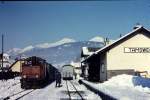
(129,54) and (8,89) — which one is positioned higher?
(129,54)

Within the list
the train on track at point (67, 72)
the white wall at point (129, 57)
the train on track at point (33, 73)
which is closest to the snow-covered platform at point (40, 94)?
the train on track at point (33, 73)

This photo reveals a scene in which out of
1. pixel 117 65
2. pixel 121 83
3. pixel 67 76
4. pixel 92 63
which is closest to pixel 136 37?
pixel 117 65

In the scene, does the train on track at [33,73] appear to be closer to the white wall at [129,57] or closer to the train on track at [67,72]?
the white wall at [129,57]

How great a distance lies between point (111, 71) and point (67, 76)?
4041 centimetres

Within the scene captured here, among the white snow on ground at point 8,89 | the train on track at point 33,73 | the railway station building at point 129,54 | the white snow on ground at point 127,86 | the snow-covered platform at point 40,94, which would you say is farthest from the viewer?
the railway station building at point 129,54

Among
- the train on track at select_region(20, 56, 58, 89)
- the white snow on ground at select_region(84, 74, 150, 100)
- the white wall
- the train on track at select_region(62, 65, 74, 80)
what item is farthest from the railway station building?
the train on track at select_region(62, 65, 74, 80)

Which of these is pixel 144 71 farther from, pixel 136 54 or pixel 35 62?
pixel 35 62

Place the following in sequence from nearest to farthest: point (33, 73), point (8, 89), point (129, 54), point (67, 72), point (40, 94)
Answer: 1. point (40, 94)
2. point (8, 89)
3. point (33, 73)
4. point (129, 54)
5. point (67, 72)

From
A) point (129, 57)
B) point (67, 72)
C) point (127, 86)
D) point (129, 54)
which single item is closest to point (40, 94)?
point (127, 86)

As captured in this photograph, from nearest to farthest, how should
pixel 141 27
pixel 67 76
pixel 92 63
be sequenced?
1. pixel 141 27
2. pixel 92 63
3. pixel 67 76

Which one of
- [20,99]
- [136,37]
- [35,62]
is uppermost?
[136,37]

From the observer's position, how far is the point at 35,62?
135 ft

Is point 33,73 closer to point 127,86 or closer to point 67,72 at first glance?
point 127,86

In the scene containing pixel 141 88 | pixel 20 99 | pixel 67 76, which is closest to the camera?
pixel 20 99
